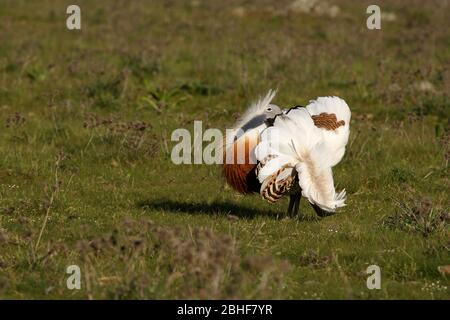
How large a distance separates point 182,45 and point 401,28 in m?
4.92

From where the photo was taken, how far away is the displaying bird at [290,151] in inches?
269

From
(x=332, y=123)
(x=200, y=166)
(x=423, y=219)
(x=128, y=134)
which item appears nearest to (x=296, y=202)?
(x=332, y=123)

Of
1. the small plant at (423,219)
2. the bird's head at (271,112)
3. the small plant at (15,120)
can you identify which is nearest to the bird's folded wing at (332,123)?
the bird's head at (271,112)

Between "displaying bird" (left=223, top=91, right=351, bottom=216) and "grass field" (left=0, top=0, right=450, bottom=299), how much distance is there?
1.09ft

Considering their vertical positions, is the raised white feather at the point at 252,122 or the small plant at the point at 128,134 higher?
the raised white feather at the point at 252,122

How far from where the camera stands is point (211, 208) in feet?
26.4

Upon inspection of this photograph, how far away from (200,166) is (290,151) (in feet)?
8.98

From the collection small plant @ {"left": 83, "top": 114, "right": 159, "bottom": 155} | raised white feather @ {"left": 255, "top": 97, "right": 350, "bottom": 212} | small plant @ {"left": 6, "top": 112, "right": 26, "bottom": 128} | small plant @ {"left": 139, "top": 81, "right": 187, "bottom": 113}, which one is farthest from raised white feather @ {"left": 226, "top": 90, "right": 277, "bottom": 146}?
small plant @ {"left": 139, "top": 81, "right": 187, "bottom": 113}

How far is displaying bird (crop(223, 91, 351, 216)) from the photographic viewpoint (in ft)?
22.4

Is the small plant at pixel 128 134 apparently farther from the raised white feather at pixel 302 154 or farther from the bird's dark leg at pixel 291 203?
the raised white feather at pixel 302 154

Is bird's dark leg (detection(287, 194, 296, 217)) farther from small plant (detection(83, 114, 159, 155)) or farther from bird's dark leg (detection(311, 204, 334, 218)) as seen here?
small plant (detection(83, 114, 159, 155))

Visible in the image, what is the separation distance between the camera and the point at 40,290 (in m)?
5.59

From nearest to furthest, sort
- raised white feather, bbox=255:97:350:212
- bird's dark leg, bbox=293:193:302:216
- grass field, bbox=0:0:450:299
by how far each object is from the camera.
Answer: grass field, bbox=0:0:450:299 → raised white feather, bbox=255:97:350:212 → bird's dark leg, bbox=293:193:302:216
